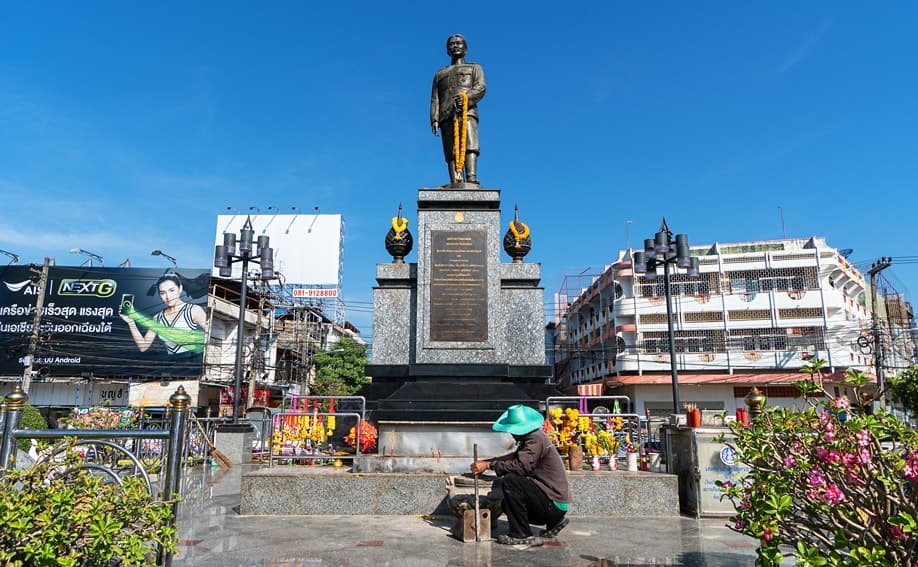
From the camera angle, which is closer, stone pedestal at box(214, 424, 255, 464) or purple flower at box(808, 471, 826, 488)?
purple flower at box(808, 471, 826, 488)

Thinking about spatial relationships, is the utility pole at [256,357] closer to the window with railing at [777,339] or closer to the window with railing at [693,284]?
the window with railing at [693,284]

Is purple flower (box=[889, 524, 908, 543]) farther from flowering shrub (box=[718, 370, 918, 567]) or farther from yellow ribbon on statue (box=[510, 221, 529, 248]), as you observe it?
yellow ribbon on statue (box=[510, 221, 529, 248])

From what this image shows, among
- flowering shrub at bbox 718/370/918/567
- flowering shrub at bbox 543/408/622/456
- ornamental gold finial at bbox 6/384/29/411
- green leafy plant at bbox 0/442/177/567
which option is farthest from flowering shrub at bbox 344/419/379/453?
flowering shrub at bbox 718/370/918/567

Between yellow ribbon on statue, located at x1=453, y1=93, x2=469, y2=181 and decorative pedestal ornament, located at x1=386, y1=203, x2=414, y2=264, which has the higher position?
yellow ribbon on statue, located at x1=453, y1=93, x2=469, y2=181

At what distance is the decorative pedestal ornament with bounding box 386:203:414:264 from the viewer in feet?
32.1

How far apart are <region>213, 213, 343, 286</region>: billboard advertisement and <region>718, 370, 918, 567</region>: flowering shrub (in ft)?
122

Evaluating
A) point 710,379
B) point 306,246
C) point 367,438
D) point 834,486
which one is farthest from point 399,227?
point 710,379

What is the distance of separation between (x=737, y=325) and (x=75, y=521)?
134ft

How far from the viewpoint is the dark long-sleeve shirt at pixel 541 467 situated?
5277 millimetres

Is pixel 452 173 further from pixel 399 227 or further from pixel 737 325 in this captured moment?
→ pixel 737 325

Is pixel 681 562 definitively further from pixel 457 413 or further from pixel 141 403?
pixel 141 403

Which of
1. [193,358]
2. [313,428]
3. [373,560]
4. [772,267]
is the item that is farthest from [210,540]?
[772,267]

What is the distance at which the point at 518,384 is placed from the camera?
8922mm

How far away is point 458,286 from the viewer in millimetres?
9156
